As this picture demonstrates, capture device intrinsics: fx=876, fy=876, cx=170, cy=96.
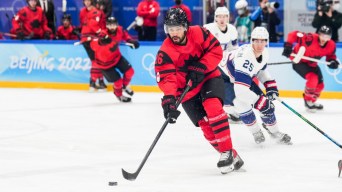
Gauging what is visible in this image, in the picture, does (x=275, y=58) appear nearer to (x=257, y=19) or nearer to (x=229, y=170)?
(x=257, y=19)

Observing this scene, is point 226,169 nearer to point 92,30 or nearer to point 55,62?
point 92,30

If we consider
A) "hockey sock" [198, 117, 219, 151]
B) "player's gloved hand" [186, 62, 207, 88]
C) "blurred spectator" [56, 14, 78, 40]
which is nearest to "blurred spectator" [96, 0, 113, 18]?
"blurred spectator" [56, 14, 78, 40]

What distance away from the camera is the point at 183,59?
593cm

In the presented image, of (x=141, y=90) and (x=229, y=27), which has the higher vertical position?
(x=229, y=27)

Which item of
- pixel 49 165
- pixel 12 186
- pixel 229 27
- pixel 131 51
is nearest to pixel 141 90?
pixel 131 51

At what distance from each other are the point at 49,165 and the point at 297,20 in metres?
5.70

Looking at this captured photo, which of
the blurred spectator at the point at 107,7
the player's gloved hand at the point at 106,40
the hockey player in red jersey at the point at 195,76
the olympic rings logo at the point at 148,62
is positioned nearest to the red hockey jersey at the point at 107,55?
the player's gloved hand at the point at 106,40

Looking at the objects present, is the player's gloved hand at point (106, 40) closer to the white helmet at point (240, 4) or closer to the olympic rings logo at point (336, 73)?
the white helmet at point (240, 4)

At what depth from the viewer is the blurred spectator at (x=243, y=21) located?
11.4m

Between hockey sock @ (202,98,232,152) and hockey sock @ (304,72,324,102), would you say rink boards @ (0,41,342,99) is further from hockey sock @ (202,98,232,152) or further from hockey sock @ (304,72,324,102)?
hockey sock @ (202,98,232,152)

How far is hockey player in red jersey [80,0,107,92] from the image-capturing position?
37.7ft

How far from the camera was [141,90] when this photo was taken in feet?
38.0

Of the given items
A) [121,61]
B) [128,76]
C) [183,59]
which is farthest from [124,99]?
[183,59]

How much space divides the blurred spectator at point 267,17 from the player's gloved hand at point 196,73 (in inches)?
214
